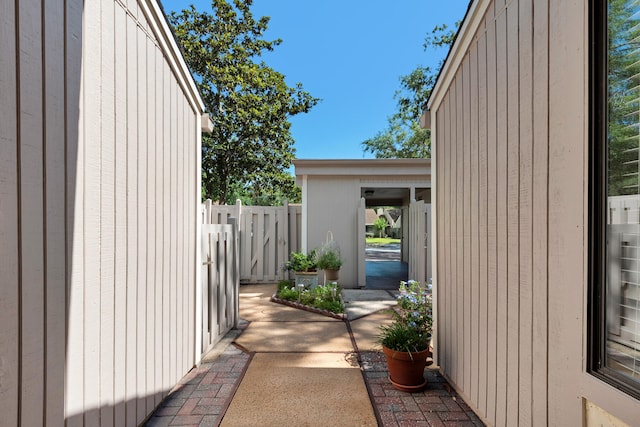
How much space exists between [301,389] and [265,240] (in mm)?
4816

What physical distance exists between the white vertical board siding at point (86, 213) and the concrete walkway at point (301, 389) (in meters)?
0.37

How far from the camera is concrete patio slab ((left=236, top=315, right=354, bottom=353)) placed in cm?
338

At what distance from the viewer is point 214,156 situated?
12570 millimetres

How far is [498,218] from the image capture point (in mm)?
1931

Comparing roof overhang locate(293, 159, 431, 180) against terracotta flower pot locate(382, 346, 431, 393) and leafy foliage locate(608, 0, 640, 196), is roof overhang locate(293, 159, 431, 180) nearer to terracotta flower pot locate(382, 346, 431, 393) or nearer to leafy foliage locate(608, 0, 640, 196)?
terracotta flower pot locate(382, 346, 431, 393)

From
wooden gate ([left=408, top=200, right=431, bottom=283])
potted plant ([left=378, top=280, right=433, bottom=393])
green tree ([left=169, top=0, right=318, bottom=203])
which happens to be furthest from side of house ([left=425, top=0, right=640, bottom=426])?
green tree ([left=169, top=0, right=318, bottom=203])

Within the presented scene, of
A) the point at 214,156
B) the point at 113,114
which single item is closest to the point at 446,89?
the point at 113,114

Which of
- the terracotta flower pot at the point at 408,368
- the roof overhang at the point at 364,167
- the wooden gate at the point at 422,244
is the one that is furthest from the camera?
the roof overhang at the point at 364,167

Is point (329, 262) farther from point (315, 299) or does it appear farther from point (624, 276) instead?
point (624, 276)

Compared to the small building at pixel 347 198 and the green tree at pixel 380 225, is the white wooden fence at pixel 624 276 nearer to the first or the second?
the small building at pixel 347 198

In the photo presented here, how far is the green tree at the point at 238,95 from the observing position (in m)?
11.9
